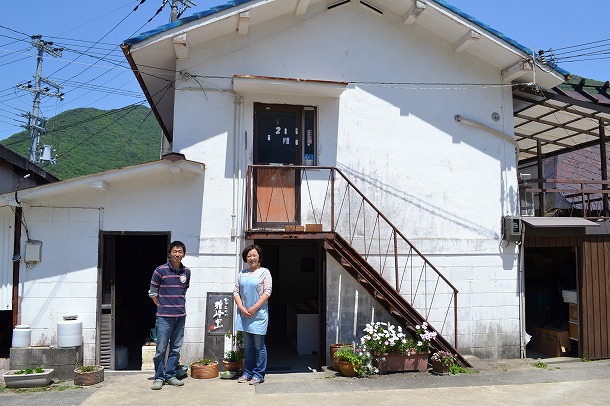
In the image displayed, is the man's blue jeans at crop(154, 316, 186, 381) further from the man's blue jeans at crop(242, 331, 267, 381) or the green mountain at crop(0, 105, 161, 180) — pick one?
the green mountain at crop(0, 105, 161, 180)

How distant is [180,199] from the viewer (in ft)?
26.5

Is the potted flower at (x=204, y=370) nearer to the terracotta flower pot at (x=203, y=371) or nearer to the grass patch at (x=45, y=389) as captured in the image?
the terracotta flower pot at (x=203, y=371)

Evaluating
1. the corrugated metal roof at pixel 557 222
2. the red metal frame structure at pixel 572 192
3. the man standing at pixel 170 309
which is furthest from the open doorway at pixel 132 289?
the red metal frame structure at pixel 572 192

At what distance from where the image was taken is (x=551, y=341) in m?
9.41

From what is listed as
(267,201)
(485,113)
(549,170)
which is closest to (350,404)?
(267,201)

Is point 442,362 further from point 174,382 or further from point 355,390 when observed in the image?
point 174,382

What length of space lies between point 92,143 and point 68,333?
35083 mm

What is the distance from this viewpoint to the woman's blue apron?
677 cm

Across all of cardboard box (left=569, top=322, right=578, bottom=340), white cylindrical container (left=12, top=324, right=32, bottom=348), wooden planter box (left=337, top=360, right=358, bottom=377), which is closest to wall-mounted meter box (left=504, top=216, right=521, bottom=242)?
cardboard box (left=569, top=322, right=578, bottom=340)

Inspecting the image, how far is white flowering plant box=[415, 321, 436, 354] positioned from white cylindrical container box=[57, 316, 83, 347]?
5.28 metres

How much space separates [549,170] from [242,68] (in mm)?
11767

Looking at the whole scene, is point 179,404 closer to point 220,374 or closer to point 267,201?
point 220,374

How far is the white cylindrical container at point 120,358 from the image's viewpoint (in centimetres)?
797

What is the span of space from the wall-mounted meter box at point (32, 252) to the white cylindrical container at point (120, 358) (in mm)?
1918
